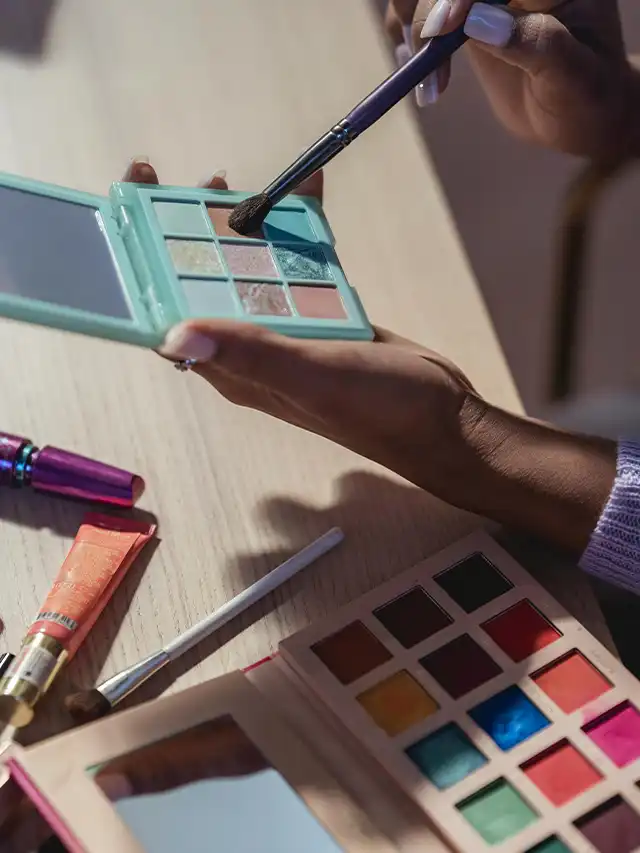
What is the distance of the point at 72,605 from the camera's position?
0.45m

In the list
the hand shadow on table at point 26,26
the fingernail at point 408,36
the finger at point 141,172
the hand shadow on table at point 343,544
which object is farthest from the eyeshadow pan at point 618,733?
the hand shadow on table at point 26,26

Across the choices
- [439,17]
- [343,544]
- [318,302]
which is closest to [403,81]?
[439,17]

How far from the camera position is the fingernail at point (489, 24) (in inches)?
21.3

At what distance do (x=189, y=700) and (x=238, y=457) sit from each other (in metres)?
0.16

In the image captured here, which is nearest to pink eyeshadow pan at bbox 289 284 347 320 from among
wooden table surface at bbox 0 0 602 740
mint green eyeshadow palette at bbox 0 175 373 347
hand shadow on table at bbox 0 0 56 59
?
mint green eyeshadow palette at bbox 0 175 373 347

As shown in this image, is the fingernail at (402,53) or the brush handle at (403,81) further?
the fingernail at (402,53)

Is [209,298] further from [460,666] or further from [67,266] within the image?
[460,666]

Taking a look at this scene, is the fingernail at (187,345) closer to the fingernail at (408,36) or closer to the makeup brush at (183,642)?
the makeup brush at (183,642)

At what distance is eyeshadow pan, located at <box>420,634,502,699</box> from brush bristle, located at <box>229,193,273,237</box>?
Result: 235mm

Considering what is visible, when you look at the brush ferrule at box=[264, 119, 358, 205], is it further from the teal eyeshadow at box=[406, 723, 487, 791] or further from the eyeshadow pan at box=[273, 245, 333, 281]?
the teal eyeshadow at box=[406, 723, 487, 791]

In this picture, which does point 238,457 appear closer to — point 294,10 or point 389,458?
point 389,458

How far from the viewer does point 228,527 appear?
0.51 m

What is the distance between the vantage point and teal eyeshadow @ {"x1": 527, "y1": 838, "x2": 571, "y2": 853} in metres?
0.40

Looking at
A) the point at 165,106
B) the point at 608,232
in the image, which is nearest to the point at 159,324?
the point at 165,106
